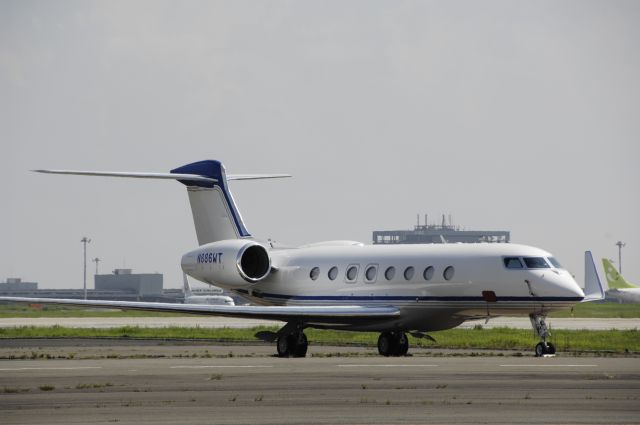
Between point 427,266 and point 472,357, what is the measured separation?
4097 millimetres

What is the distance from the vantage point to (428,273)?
3347 cm

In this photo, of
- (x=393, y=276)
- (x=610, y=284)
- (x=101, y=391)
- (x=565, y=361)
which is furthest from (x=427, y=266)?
(x=610, y=284)

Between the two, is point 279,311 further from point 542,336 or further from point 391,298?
point 542,336

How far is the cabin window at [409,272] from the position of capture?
33875 millimetres

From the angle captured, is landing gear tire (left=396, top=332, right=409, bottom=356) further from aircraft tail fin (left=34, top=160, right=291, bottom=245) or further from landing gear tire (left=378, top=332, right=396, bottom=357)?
aircraft tail fin (left=34, top=160, right=291, bottom=245)

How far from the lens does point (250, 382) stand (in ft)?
71.6

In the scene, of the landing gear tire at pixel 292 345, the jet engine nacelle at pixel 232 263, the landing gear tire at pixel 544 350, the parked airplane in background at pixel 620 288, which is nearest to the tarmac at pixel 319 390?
the landing gear tire at pixel 544 350

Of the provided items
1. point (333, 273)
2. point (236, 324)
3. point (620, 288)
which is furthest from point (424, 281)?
point (620, 288)

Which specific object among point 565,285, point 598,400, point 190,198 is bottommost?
point 598,400

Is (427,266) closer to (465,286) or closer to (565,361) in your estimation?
(465,286)

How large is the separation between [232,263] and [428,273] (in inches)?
264

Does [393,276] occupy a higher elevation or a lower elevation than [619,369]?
higher

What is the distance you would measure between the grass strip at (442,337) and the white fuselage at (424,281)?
343 cm

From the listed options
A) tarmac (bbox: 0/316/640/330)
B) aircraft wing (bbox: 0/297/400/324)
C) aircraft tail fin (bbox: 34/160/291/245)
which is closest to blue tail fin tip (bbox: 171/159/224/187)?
aircraft tail fin (bbox: 34/160/291/245)
